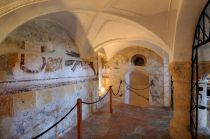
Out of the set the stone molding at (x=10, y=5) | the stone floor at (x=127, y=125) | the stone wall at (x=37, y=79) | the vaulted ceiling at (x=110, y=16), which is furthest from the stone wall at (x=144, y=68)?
the stone molding at (x=10, y=5)

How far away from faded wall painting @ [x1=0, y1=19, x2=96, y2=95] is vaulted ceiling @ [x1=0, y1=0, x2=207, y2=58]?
0.35 m

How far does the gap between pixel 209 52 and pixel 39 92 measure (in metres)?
→ 4.05

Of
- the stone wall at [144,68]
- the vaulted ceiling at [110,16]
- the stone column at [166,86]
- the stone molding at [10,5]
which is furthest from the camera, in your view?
the stone wall at [144,68]

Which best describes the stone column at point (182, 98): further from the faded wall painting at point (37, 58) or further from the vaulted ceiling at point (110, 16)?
the faded wall painting at point (37, 58)

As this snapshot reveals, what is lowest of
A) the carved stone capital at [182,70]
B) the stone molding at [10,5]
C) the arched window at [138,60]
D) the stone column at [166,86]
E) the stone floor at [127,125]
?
the stone floor at [127,125]

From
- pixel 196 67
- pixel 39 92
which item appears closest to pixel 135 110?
pixel 196 67

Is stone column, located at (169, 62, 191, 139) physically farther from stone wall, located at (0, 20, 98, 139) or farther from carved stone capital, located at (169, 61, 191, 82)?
stone wall, located at (0, 20, 98, 139)

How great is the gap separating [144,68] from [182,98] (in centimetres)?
410

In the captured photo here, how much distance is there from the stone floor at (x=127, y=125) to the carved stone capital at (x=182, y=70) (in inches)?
64.7

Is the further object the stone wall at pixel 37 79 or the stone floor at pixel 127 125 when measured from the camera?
the stone floor at pixel 127 125

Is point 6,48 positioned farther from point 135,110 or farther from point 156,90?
point 156,90

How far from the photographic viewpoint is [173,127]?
3770 mm

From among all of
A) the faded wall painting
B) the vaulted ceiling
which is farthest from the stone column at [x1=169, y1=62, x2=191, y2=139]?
the faded wall painting

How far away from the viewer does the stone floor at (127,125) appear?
4.13 metres
